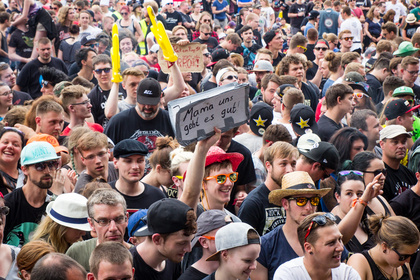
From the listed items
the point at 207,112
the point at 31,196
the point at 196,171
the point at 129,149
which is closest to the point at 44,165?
the point at 31,196

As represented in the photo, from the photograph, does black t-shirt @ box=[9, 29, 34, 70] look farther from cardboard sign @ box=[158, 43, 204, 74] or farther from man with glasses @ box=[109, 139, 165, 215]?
man with glasses @ box=[109, 139, 165, 215]

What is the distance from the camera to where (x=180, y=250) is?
4.20 meters

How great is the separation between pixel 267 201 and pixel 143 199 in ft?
3.52

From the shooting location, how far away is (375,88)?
34.7 ft

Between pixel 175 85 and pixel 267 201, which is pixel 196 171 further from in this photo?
pixel 175 85

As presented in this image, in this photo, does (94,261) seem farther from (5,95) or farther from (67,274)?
(5,95)

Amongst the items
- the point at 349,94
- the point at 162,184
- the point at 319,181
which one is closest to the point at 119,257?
the point at 162,184

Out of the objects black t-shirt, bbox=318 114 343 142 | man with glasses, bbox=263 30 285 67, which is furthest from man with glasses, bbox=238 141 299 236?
man with glasses, bbox=263 30 285 67

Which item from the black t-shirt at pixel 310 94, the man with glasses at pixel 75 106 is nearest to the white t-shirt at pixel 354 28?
the black t-shirt at pixel 310 94

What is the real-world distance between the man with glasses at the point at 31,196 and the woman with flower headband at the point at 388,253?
8.38 feet

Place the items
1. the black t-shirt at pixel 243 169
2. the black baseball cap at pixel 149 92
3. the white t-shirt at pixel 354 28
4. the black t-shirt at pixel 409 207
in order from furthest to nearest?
the white t-shirt at pixel 354 28, the black baseball cap at pixel 149 92, the black t-shirt at pixel 243 169, the black t-shirt at pixel 409 207

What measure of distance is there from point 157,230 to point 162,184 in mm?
1774

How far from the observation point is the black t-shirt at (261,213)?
16.9ft

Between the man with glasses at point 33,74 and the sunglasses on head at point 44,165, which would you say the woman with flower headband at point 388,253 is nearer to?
the sunglasses on head at point 44,165
